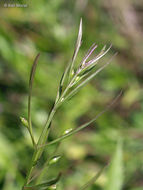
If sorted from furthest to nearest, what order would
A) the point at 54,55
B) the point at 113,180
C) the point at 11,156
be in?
1. the point at 54,55
2. the point at 11,156
3. the point at 113,180

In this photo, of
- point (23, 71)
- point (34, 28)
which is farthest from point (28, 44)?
point (23, 71)

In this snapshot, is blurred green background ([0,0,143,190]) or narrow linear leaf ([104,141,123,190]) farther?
blurred green background ([0,0,143,190])

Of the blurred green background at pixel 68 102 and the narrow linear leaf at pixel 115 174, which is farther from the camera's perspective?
the blurred green background at pixel 68 102

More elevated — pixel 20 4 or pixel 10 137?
pixel 20 4

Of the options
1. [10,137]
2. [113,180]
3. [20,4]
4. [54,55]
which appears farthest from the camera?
[54,55]

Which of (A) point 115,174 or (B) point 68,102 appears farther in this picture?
(B) point 68,102

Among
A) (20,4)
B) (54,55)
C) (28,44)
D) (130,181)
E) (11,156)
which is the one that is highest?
(20,4)

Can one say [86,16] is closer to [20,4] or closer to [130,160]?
[20,4]

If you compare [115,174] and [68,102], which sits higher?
[115,174]
